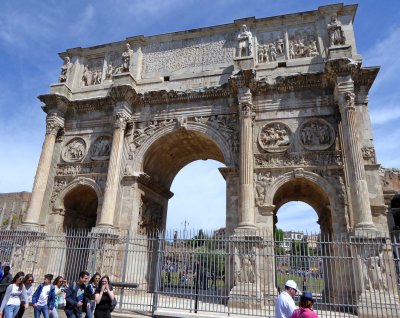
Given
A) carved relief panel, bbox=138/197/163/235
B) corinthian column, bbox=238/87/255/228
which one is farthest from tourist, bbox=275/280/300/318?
carved relief panel, bbox=138/197/163/235

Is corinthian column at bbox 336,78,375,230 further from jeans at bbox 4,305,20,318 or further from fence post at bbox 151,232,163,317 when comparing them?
jeans at bbox 4,305,20,318

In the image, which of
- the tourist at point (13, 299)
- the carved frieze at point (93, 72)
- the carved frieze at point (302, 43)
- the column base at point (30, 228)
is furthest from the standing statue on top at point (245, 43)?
the tourist at point (13, 299)

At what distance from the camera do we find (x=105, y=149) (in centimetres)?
1510

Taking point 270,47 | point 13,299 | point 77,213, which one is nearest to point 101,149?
point 77,213

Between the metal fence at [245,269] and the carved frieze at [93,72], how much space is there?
7.99 m

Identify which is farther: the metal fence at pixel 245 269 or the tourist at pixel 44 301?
the metal fence at pixel 245 269

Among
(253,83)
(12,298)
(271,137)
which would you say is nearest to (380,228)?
(271,137)

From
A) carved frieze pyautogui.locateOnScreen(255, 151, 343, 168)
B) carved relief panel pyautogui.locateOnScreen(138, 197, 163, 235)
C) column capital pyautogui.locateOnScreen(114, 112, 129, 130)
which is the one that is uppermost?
column capital pyautogui.locateOnScreen(114, 112, 129, 130)

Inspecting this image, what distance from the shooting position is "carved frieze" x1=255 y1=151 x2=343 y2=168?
12.3m

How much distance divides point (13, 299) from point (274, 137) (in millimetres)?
10024

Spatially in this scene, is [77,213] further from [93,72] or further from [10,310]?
[10,310]

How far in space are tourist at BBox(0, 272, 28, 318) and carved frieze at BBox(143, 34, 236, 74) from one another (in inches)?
448

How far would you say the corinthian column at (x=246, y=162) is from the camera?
1148 cm

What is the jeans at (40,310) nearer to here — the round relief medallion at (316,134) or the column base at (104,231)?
the column base at (104,231)
